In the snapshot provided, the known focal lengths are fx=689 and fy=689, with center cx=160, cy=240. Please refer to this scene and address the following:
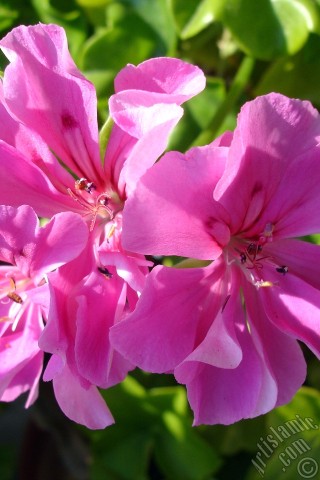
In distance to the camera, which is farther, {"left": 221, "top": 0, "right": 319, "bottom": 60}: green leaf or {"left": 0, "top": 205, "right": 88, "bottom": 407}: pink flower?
{"left": 221, "top": 0, "right": 319, "bottom": 60}: green leaf

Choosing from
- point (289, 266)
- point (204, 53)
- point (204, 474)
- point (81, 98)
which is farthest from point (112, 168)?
point (204, 474)

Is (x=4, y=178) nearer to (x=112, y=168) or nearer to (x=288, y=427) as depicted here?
(x=112, y=168)

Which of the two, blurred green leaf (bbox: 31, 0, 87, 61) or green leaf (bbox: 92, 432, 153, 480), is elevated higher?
blurred green leaf (bbox: 31, 0, 87, 61)

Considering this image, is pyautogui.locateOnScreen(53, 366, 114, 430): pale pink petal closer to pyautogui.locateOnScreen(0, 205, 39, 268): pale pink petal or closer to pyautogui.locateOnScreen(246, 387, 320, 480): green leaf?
pyautogui.locateOnScreen(0, 205, 39, 268): pale pink petal

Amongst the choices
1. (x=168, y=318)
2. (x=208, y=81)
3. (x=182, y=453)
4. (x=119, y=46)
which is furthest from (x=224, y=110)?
(x=182, y=453)

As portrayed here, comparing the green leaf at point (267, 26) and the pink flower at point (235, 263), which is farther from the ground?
the green leaf at point (267, 26)

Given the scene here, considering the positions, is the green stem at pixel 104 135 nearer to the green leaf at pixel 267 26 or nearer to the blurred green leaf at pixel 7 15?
the green leaf at pixel 267 26

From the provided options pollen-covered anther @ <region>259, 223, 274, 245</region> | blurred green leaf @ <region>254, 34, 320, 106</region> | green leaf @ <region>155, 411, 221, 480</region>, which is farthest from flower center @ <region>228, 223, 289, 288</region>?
green leaf @ <region>155, 411, 221, 480</region>

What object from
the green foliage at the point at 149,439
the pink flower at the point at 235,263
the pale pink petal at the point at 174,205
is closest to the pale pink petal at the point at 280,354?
the pink flower at the point at 235,263
